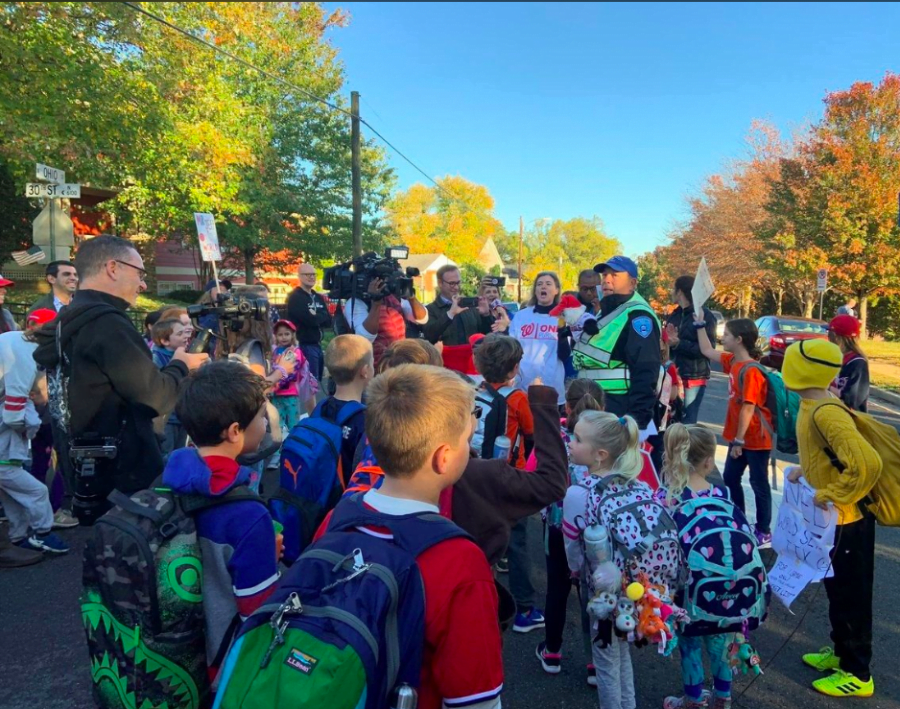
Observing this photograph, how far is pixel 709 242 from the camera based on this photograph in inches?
1336

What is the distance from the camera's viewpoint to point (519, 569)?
3.47 metres

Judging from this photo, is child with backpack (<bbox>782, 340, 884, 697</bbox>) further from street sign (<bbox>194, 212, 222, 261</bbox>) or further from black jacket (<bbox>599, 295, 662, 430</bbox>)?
street sign (<bbox>194, 212, 222, 261</bbox>)

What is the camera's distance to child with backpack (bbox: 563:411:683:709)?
2.46m

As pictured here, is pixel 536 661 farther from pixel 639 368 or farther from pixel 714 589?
pixel 639 368

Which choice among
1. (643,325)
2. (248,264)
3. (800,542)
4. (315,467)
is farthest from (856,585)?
(248,264)

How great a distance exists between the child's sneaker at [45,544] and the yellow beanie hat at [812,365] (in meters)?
5.01

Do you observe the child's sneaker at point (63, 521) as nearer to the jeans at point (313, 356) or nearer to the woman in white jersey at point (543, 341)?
the jeans at point (313, 356)

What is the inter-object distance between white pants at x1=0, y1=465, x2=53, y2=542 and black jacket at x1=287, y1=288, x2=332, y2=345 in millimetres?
3371

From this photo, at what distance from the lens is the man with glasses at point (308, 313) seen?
24.0ft

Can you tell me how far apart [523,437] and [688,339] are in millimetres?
3510

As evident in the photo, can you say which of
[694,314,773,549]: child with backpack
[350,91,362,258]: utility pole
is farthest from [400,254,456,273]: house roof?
[694,314,773,549]: child with backpack

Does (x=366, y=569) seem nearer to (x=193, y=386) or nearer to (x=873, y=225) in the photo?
(x=193, y=386)

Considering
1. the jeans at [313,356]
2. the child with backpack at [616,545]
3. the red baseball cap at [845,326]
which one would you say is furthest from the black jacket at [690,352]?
the jeans at [313,356]

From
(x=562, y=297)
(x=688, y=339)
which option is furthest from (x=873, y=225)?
(x=562, y=297)
